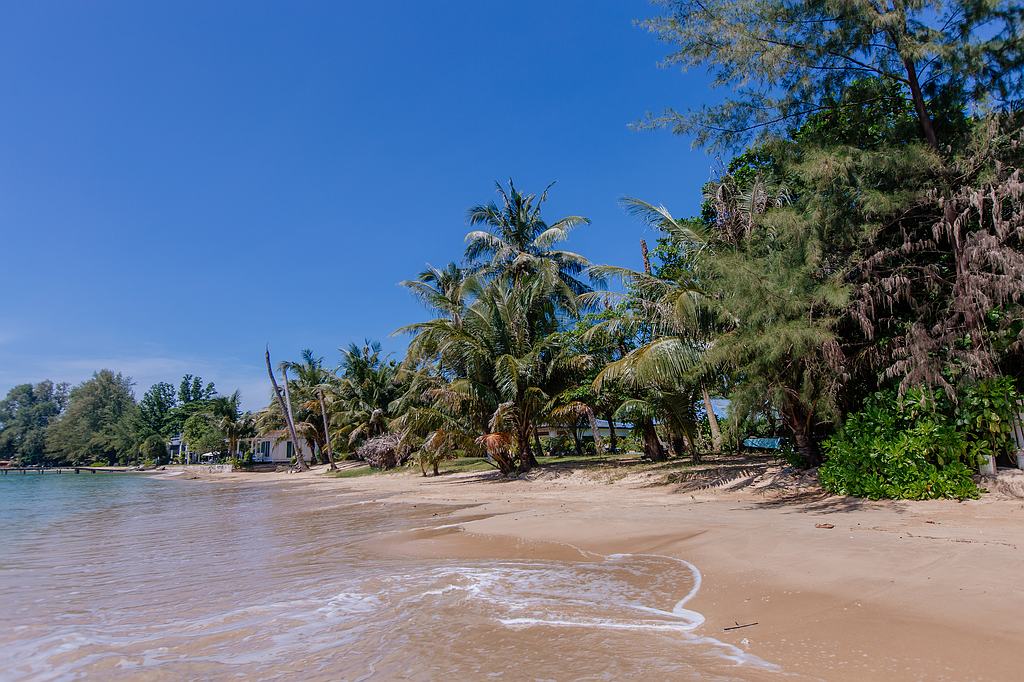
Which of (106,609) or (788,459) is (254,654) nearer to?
(106,609)

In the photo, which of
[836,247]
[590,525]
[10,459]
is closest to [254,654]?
[590,525]

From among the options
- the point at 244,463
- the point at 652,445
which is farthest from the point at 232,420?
the point at 652,445

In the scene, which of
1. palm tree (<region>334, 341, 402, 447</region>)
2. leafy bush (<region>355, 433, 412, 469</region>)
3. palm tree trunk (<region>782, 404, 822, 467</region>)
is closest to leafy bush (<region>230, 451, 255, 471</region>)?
palm tree (<region>334, 341, 402, 447</region>)

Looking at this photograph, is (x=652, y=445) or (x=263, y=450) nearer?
(x=652, y=445)

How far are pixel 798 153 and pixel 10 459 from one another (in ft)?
406

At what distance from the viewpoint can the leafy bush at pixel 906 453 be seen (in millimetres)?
7703

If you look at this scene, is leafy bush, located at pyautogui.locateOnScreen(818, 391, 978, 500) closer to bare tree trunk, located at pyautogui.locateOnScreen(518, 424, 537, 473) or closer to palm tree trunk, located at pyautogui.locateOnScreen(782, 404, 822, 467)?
palm tree trunk, located at pyautogui.locateOnScreen(782, 404, 822, 467)

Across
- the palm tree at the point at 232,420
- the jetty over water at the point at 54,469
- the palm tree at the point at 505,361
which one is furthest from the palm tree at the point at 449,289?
the jetty over water at the point at 54,469

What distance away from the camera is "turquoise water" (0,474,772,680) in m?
3.60

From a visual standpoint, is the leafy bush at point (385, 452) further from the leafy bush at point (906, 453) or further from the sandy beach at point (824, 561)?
the leafy bush at point (906, 453)

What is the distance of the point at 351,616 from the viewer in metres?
4.71

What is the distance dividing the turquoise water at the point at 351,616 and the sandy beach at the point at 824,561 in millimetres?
314

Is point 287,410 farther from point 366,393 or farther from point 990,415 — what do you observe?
point 990,415

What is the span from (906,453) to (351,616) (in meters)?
7.70
